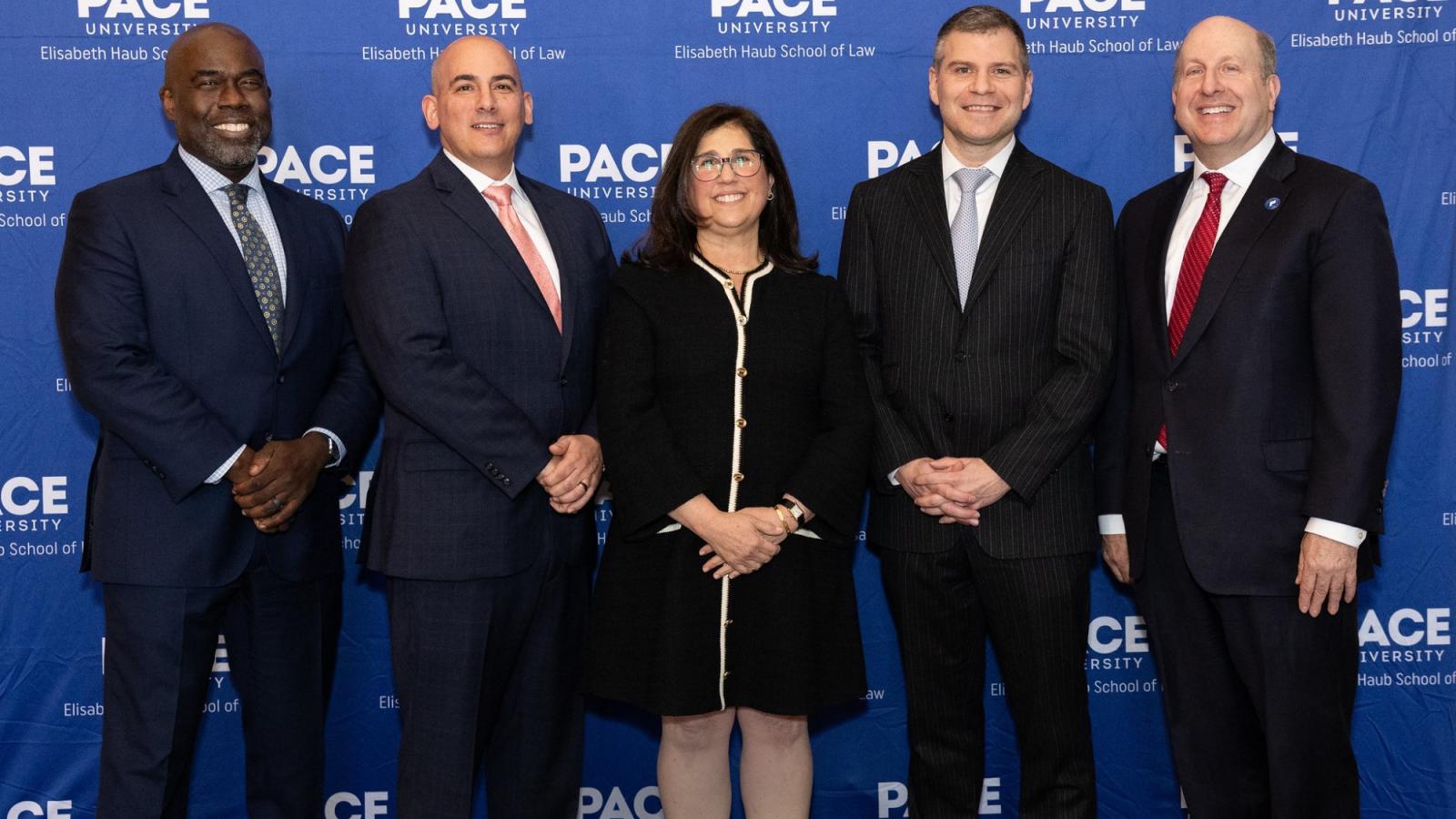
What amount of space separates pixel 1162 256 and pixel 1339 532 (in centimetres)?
72

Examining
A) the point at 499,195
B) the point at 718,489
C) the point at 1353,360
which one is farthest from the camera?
the point at 499,195

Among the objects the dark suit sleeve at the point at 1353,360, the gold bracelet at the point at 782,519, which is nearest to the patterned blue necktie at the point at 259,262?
the gold bracelet at the point at 782,519

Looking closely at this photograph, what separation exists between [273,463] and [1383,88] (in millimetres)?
3168

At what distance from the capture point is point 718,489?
8.34 ft

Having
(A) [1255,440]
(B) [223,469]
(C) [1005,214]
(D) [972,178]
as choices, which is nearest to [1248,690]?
(A) [1255,440]

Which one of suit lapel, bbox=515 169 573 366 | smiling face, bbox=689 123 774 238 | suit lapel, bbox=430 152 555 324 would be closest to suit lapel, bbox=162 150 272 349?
suit lapel, bbox=430 152 555 324

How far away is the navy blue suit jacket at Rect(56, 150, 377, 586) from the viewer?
2.54 m

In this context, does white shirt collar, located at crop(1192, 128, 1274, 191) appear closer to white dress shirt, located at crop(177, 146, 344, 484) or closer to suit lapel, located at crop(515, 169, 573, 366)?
suit lapel, located at crop(515, 169, 573, 366)

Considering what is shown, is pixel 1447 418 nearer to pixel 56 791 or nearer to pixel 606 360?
pixel 606 360

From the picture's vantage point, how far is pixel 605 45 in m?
3.40

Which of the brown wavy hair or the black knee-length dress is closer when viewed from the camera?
the black knee-length dress

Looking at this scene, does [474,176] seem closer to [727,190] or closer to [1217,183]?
[727,190]

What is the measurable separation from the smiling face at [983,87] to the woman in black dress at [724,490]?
Answer: 1.48ft

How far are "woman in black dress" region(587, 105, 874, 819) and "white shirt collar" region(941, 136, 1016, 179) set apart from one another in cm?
44
